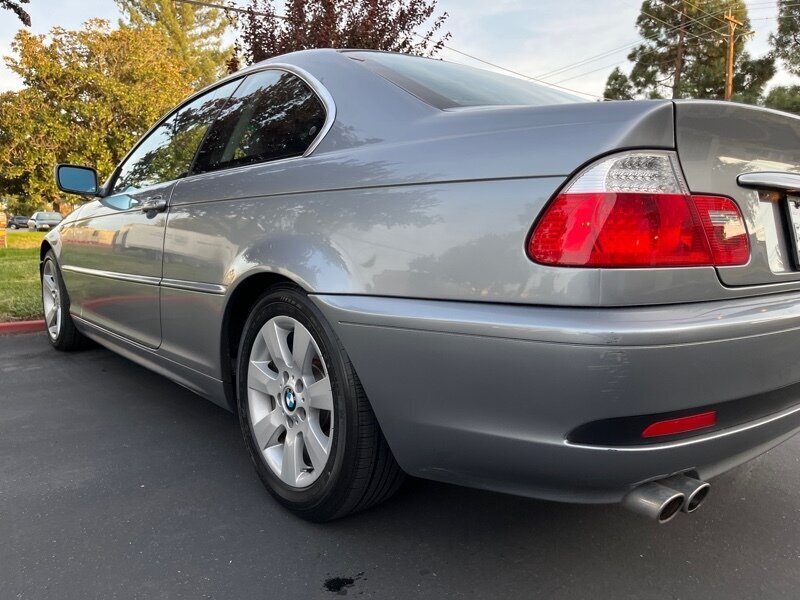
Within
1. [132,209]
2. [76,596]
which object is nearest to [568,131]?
[76,596]

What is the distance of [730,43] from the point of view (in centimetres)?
2278

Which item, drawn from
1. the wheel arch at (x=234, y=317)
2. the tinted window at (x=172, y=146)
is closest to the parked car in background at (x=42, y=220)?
the tinted window at (x=172, y=146)

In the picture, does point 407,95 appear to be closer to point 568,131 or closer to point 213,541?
point 568,131

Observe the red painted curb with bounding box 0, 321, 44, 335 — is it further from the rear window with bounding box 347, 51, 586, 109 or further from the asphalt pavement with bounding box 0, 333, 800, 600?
the rear window with bounding box 347, 51, 586, 109

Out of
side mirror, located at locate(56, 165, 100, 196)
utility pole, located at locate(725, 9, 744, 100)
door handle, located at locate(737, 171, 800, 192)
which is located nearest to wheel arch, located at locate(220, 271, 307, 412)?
door handle, located at locate(737, 171, 800, 192)

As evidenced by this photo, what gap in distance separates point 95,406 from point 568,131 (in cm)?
297

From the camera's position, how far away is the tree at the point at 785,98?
67.5 ft

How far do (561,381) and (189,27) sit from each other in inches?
1571

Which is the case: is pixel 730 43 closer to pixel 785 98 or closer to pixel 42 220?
pixel 785 98

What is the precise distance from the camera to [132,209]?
3.18m

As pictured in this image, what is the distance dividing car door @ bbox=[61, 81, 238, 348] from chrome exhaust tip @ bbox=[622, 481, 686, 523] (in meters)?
2.17

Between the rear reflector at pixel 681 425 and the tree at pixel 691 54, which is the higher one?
the tree at pixel 691 54

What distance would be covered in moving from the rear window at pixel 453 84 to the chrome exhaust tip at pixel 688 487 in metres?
1.19

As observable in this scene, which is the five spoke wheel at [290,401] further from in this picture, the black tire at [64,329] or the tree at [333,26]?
the tree at [333,26]
